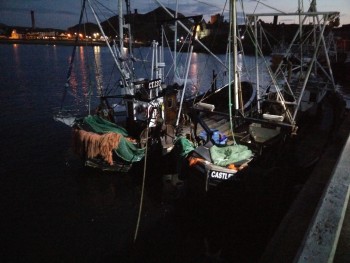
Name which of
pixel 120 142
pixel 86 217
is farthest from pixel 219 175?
pixel 86 217

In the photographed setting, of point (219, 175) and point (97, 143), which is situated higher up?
point (219, 175)

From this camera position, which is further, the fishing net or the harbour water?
the fishing net

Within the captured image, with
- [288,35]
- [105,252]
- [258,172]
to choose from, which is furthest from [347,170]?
[288,35]

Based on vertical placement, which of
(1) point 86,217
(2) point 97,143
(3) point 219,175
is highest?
(3) point 219,175

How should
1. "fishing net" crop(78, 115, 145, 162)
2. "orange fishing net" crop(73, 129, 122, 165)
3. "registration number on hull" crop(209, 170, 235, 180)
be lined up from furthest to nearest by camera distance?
"fishing net" crop(78, 115, 145, 162)
"orange fishing net" crop(73, 129, 122, 165)
"registration number on hull" crop(209, 170, 235, 180)

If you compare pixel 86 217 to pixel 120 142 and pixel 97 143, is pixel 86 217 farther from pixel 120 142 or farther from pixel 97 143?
pixel 120 142

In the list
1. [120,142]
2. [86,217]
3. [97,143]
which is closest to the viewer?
[86,217]

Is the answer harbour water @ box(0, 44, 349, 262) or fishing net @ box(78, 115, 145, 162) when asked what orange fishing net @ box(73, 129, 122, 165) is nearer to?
fishing net @ box(78, 115, 145, 162)

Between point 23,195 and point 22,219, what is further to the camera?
point 23,195

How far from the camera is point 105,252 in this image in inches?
434

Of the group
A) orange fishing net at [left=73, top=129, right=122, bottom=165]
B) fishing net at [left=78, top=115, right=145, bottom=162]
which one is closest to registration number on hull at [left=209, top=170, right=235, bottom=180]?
fishing net at [left=78, top=115, right=145, bottom=162]

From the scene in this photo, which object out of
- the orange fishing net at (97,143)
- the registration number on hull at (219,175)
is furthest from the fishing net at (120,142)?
the registration number on hull at (219,175)

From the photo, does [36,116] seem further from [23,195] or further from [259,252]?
[259,252]

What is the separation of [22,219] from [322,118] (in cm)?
Answer: 1887
